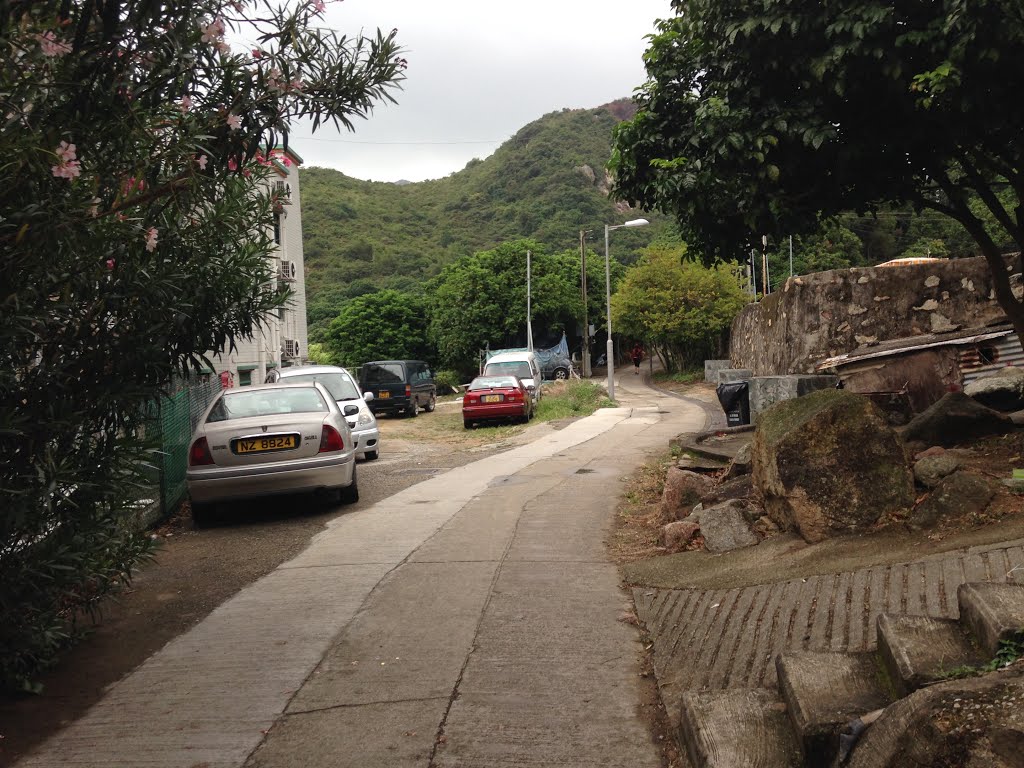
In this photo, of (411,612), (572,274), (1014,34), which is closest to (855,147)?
(1014,34)

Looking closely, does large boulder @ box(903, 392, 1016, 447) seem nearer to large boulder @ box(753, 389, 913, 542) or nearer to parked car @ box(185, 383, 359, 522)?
large boulder @ box(753, 389, 913, 542)

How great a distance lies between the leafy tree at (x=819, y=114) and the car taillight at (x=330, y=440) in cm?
394

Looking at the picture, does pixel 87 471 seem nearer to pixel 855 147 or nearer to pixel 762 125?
pixel 762 125

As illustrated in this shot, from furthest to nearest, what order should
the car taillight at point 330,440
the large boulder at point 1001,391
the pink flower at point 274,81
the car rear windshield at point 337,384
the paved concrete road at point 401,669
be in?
the car rear windshield at point 337,384
the car taillight at point 330,440
the large boulder at point 1001,391
the pink flower at point 274,81
the paved concrete road at point 401,669

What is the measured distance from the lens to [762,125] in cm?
778

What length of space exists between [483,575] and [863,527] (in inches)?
106

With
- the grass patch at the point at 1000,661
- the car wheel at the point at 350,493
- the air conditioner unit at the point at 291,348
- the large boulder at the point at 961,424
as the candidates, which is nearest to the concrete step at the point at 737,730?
the grass patch at the point at 1000,661

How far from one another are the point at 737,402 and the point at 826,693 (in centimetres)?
1064

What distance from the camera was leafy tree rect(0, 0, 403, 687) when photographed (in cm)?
407

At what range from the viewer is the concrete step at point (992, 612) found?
134 inches

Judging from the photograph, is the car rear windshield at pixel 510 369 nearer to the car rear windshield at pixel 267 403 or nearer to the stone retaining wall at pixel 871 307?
the stone retaining wall at pixel 871 307

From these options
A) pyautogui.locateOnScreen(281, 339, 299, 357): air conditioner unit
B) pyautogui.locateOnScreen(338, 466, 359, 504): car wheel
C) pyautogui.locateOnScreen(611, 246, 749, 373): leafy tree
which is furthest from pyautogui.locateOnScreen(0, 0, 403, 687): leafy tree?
pyautogui.locateOnScreen(611, 246, 749, 373): leafy tree

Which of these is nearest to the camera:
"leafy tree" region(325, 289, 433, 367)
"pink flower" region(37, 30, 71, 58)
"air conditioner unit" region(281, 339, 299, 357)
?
"pink flower" region(37, 30, 71, 58)

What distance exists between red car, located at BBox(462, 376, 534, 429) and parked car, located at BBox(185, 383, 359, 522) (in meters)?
13.1
